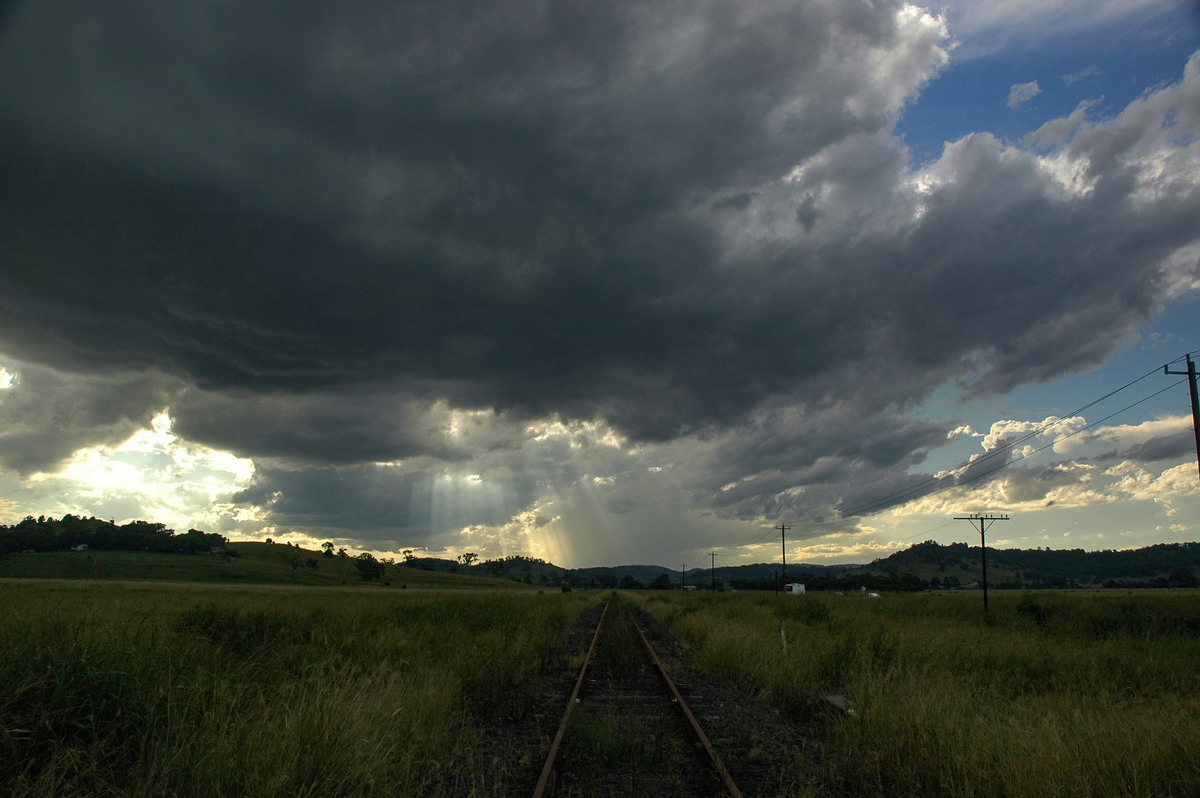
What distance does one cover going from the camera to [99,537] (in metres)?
161

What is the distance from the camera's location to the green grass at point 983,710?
6043mm

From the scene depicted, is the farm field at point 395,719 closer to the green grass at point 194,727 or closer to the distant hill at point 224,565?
the green grass at point 194,727

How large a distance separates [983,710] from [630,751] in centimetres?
483

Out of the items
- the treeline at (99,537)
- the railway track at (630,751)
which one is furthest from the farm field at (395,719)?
the treeline at (99,537)

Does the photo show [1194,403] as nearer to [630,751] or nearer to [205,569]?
[630,751]

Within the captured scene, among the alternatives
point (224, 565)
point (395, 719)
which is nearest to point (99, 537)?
point (224, 565)

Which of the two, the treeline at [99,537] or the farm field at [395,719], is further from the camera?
the treeline at [99,537]

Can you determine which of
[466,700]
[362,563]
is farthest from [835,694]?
[362,563]

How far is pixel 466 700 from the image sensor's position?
400 inches

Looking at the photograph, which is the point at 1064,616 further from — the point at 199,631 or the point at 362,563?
the point at 362,563

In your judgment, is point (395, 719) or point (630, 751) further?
point (630, 751)

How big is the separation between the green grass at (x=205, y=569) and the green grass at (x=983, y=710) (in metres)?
121

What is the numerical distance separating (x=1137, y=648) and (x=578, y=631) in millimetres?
18554

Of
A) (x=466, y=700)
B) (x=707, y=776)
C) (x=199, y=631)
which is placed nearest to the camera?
(x=707, y=776)
